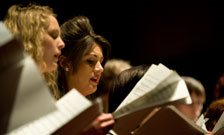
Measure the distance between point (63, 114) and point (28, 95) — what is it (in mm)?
149

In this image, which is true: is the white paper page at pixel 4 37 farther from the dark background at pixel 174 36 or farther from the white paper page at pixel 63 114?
the dark background at pixel 174 36

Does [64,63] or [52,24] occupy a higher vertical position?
[52,24]

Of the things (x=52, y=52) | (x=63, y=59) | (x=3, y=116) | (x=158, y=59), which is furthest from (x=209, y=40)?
(x=3, y=116)

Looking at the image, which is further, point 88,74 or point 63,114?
point 88,74

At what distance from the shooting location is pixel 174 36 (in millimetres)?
4820

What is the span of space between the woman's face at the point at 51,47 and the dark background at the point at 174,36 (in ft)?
8.15

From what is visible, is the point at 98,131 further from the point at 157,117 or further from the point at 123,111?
the point at 157,117

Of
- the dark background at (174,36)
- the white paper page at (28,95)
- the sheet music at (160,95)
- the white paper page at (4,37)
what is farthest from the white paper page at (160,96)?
the dark background at (174,36)

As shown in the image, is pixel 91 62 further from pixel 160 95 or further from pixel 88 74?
pixel 160 95

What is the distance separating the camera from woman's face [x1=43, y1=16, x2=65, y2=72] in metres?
1.90

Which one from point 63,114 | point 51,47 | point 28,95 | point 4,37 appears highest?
point 4,37

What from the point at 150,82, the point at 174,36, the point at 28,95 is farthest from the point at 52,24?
the point at 174,36

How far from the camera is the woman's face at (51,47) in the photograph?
1.90 metres

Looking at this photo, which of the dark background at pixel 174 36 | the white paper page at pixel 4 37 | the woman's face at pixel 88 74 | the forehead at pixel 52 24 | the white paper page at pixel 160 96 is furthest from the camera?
the dark background at pixel 174 36
